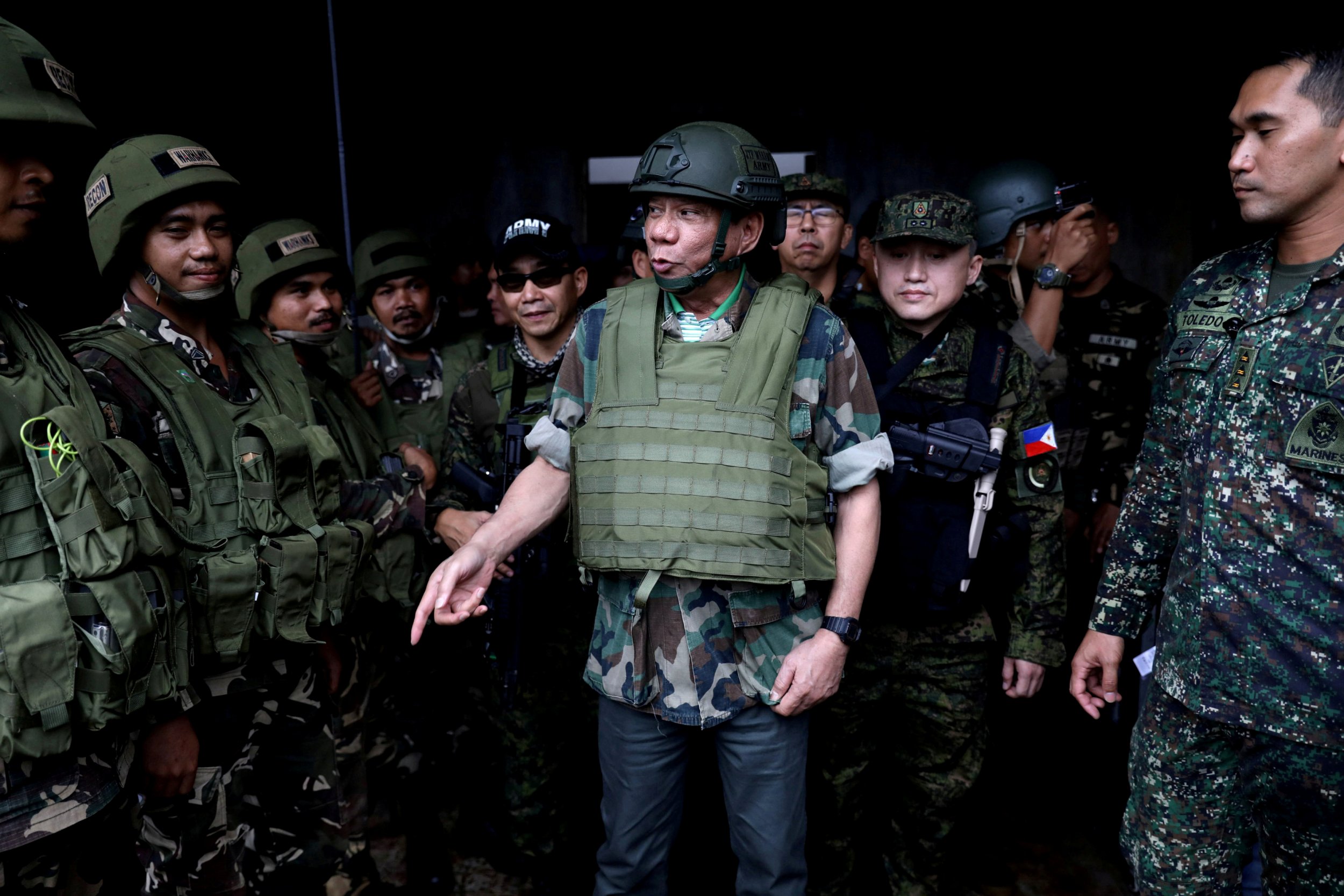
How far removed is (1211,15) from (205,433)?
5.14 m

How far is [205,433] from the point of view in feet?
7.55

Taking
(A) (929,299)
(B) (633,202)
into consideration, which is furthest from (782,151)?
(A) (929,299)

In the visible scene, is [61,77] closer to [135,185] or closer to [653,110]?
[135,185]

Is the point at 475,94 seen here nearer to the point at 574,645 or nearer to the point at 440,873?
the point at 574,645

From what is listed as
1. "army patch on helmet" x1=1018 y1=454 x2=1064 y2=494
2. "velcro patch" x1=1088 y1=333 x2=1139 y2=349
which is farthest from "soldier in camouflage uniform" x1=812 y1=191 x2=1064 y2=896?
"velcro patch" x1=1088 y1=333 x2=1139 y2=349

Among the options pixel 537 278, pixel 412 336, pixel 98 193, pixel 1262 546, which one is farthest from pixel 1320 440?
pixel 412 336

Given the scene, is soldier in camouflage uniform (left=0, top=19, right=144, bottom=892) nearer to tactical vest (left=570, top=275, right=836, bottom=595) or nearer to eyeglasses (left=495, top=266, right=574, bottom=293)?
tactical vest (left=570, top=275, right=836, bottom=595)

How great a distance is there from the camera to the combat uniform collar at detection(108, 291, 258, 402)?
7.72 feet

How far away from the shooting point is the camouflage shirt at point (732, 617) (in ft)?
6.64

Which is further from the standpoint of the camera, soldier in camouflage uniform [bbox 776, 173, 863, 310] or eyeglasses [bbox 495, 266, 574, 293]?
soldier in camouflage uniform [bbox 776, 173, 863, 310]

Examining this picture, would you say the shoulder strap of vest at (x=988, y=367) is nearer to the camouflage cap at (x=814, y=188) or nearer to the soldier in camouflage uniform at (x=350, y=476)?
the camouflage cap at (x=814, y=188)

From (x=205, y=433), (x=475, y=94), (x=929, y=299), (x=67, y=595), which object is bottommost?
(x=67, y=595)

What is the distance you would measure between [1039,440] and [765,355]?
1039 millimetres

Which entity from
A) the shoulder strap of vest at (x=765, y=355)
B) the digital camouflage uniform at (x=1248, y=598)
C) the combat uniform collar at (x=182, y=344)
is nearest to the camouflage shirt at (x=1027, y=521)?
the digital camouflage uniform at (x=1248, y=598)
